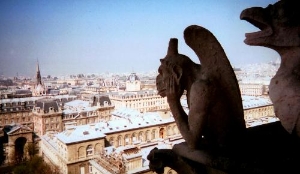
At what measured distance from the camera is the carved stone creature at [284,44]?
98.7 inches

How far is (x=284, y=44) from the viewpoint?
8.52ft

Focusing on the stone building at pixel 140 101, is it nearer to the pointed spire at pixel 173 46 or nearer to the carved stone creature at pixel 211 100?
the pointed spire at pixel 173 46

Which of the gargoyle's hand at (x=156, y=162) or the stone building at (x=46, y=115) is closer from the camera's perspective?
the gargoyle's hand at (x=156, y=162)

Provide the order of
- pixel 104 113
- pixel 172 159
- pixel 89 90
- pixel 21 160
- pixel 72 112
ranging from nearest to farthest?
pixel 172 159
pixel 21 160
pixel 72 112
pixel 104 113
pixel 89 90

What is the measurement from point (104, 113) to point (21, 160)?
70.6 ft

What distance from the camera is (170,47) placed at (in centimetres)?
323

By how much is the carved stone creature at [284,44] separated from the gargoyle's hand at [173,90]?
3.08 ft

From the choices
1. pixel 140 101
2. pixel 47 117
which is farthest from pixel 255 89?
pixel 47 117

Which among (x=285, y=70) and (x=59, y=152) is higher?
(x=285, y=70)

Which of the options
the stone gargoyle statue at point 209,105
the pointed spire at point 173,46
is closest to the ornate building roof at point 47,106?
the pointed spire at point 173,46

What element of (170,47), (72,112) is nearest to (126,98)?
(72,112)

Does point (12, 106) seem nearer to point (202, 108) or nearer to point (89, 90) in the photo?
point (89, 90)

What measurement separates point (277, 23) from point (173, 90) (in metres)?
1.21

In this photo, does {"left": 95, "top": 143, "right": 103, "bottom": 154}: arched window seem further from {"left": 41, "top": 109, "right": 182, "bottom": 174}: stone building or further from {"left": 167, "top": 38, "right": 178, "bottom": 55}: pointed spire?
{"left": 167, "top": 38, "right": 178, "bottom": 55}: pointed spire
